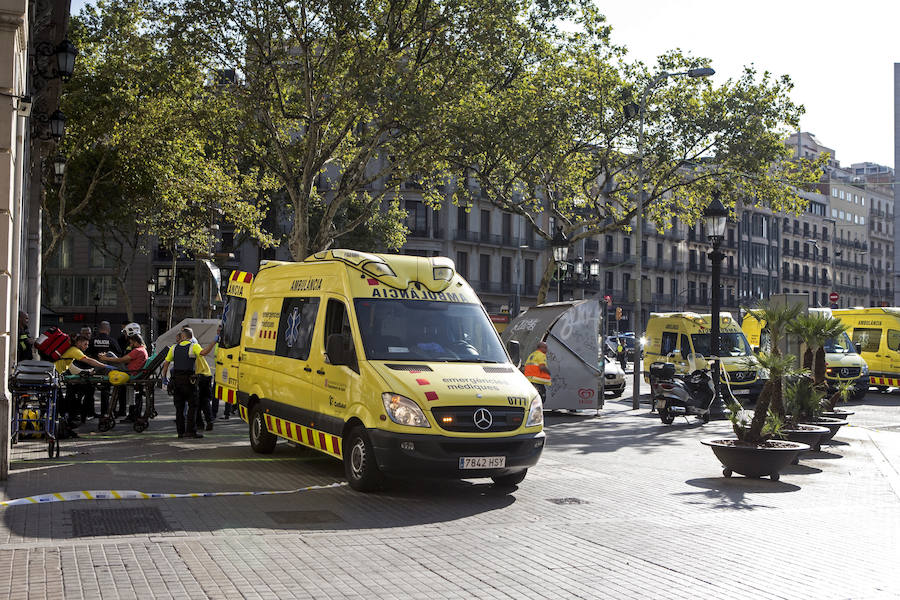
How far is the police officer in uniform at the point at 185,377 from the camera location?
1427 centimetres

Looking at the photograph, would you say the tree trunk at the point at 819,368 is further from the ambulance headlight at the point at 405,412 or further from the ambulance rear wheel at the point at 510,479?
the ambulance headlight at the point at 405,412

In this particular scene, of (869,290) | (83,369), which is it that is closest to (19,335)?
(83,369)

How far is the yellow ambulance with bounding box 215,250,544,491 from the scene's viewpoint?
954cm

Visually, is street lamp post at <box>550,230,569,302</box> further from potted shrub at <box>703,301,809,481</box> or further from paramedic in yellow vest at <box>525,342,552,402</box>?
potted shrub at <box>703,301,809,481</box>

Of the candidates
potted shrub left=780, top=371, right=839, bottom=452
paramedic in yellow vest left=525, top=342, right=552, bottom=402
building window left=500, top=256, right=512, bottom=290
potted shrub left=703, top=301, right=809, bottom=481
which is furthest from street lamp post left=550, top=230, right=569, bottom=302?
building window left=500, top=256, right=512, bottom=290

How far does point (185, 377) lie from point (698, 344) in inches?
629

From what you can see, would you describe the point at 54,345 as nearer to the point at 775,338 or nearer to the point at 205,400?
the point at 205,400

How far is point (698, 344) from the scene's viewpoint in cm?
2627

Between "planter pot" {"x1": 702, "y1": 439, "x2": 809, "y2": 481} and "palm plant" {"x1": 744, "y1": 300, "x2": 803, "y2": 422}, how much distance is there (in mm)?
341

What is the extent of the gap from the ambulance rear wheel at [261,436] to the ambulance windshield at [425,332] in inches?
115

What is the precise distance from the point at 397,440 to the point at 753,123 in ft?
77.0

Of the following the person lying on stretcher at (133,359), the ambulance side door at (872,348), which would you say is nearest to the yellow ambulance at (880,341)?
the ambulance side door at (872,348)

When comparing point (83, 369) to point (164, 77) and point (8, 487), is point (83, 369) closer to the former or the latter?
point (8, 487)

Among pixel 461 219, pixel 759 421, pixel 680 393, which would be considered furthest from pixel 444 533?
pixel 461 219
